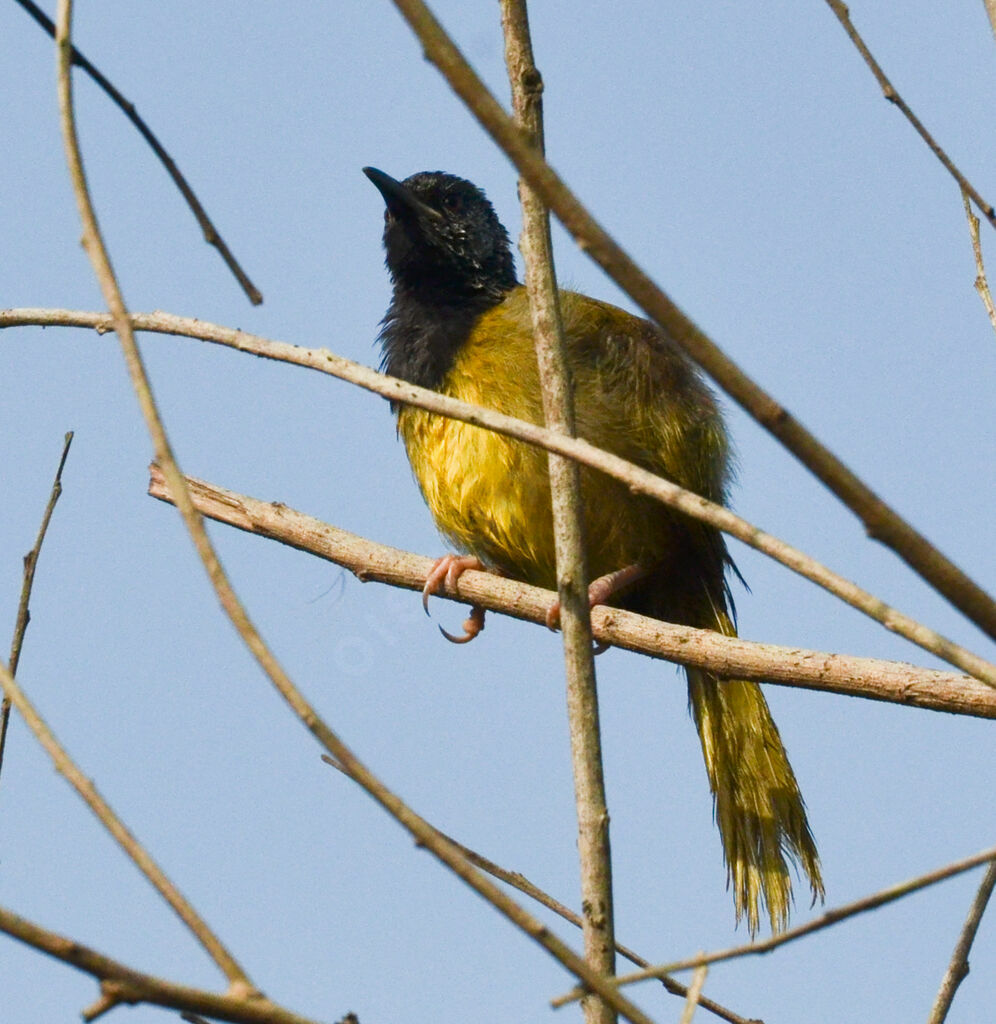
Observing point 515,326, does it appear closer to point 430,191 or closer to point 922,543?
point 430,191

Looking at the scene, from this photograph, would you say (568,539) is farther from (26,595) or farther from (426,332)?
(426,332)

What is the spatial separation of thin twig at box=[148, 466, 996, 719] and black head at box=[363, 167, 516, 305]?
65.8 inches

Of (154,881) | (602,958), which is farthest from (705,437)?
(154,881)

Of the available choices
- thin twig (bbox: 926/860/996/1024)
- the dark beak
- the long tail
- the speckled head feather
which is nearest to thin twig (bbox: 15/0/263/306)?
thin twig (bbox: 926/860/996/1024)

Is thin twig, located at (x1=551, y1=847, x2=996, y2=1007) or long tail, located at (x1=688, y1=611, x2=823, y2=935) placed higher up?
long tail, located at (x1=688, y1=611, x2=823, y2=935)

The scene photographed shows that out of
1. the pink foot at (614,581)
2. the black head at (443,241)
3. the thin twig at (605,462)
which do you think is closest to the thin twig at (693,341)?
the thin twig at (605,462)

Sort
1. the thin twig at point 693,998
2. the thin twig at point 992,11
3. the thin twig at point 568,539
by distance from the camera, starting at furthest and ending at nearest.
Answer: the thin twig at point 568,539
the thin twig at point 992,11
the thin twig at point 693,998

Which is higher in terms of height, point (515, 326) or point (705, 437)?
point (515, 326)

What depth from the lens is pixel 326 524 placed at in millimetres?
4293

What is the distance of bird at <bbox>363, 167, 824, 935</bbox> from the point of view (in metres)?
4.73

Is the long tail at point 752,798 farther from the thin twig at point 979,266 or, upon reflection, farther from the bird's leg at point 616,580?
the thin twig at point 979,266

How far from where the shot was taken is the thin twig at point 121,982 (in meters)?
1.09

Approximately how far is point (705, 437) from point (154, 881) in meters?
4.09

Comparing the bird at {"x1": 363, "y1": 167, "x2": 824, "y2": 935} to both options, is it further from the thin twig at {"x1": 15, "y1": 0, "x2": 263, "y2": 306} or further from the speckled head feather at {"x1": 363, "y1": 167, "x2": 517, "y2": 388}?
the thin twig at {"x1": 15, "y1": 0, "x2": 263, "y2": 306}
